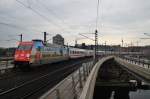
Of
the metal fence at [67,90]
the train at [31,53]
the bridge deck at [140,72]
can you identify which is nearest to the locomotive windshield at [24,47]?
the train at [31,53]

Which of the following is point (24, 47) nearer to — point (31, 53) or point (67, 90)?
point (31, 53)

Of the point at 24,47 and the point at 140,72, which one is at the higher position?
the point at 24,47

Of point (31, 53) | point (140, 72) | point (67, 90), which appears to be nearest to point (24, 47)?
point (31, 53)

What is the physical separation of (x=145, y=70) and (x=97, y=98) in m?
13.0

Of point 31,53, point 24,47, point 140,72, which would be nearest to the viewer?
point 31,53

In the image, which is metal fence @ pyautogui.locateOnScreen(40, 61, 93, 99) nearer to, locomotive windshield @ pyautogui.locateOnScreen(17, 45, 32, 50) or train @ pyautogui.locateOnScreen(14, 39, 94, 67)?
train @ pyautogui.locateOnScreen(14, 39, 94, 67)

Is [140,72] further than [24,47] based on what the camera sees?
Yes

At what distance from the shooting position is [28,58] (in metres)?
32.0

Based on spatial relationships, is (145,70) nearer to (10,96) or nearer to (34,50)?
(34,50)

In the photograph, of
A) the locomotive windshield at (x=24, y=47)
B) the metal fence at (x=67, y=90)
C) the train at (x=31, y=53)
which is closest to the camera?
the metal fence at (x=67, y=90)

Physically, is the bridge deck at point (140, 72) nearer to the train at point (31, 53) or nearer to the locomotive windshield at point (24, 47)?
the train at point (31, 53)

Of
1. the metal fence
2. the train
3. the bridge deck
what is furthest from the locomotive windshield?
the bridge deck

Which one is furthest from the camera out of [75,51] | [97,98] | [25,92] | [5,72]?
[75,51]

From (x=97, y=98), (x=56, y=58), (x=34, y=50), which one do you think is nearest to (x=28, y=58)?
(x=34, y=50)
